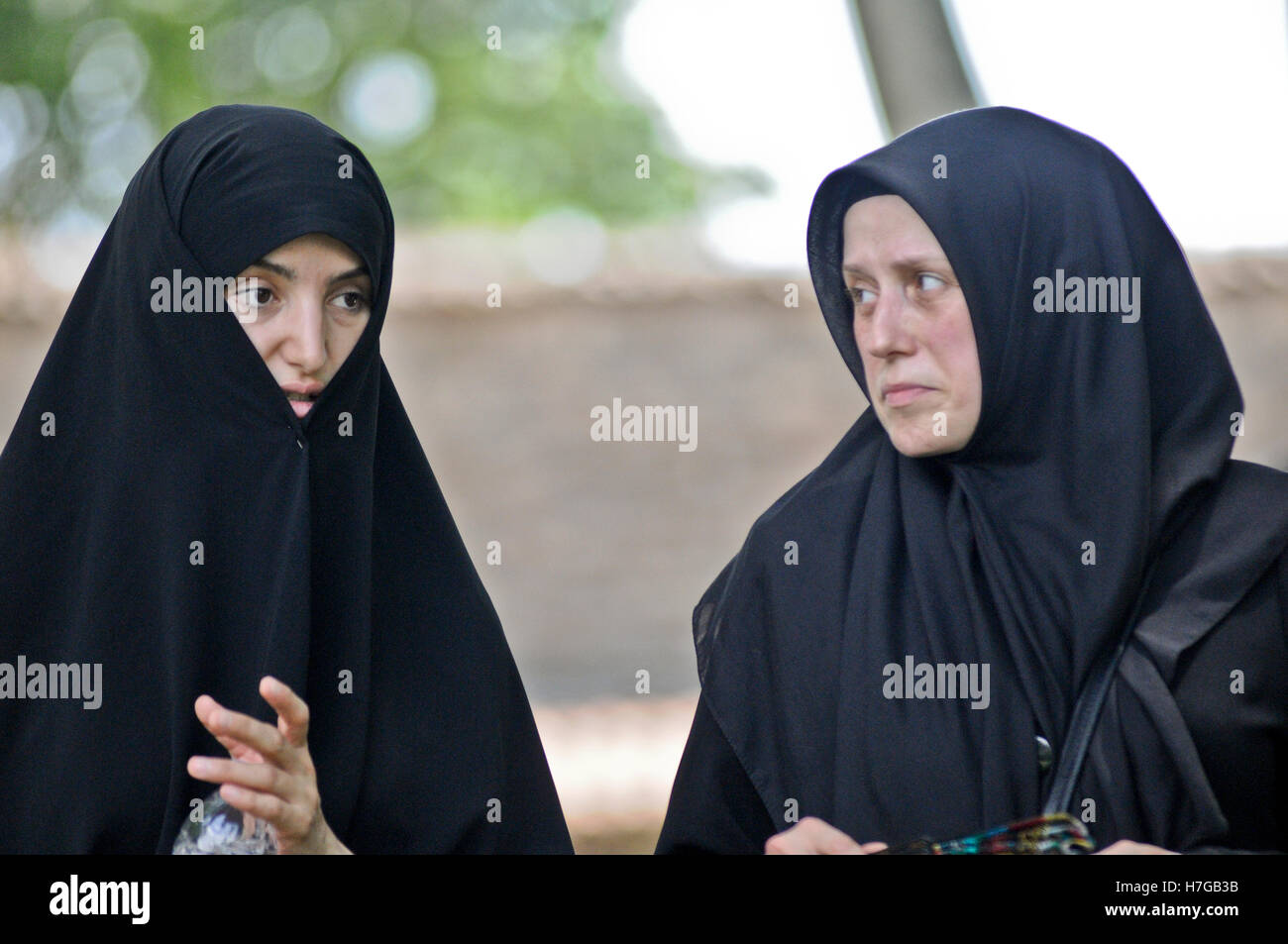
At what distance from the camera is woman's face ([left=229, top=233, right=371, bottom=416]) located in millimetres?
1759

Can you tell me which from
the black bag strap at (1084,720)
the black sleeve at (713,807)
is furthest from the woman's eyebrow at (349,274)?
the black bag strap at (1084,720)

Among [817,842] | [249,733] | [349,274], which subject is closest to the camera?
[249,733]

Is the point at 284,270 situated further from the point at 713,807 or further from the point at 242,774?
the point at 713,807

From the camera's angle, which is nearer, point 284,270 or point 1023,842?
point 1023,842

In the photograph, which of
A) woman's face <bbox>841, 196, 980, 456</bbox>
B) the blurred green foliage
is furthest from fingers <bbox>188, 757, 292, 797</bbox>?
the blurred green foliage

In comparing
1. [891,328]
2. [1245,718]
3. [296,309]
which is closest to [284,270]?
[296,309]

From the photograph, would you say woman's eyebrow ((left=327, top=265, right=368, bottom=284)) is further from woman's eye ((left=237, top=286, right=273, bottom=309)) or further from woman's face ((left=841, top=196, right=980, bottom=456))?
woman's face ((left=841, top=196, right=980, bottom=456))

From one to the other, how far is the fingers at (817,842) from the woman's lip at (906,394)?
526 mm

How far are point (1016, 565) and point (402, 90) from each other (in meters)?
7.06

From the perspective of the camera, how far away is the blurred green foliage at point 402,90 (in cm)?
612

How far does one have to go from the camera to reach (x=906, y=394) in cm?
183
